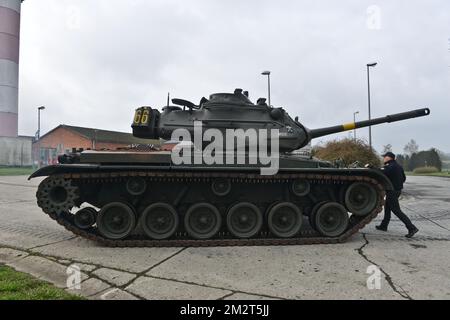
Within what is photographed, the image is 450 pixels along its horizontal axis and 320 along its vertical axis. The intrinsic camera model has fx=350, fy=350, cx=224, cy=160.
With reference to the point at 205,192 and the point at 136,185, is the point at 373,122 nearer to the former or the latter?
the point at 205,192

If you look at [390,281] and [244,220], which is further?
[244,220]

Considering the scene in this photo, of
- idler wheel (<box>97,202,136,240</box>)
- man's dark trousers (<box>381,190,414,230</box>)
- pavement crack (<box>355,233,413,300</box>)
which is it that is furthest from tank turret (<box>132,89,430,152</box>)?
pavement crack (<box>355,233,413,300</box>)

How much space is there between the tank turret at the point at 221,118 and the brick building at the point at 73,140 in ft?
122

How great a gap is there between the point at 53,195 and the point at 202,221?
2929 mm

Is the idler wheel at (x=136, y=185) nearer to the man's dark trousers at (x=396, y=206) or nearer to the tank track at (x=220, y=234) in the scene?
the tank track at (x=220, y=234)

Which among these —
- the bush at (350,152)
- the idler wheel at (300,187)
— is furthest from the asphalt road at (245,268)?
the bush at (350,152)

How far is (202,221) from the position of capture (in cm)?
723

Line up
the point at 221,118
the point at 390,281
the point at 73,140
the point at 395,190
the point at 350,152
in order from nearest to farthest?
1. the point at 390,281
2. the point at 221,118
3. the point at 395,190
4. the point at 350,152
5. the point at 73,140

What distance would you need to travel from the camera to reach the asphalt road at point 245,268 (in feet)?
14.9

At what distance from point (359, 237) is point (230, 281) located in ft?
13.7

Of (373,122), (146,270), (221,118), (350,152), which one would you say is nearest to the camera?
(146,270)

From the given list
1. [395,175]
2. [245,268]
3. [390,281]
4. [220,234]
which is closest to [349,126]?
[395,175]
